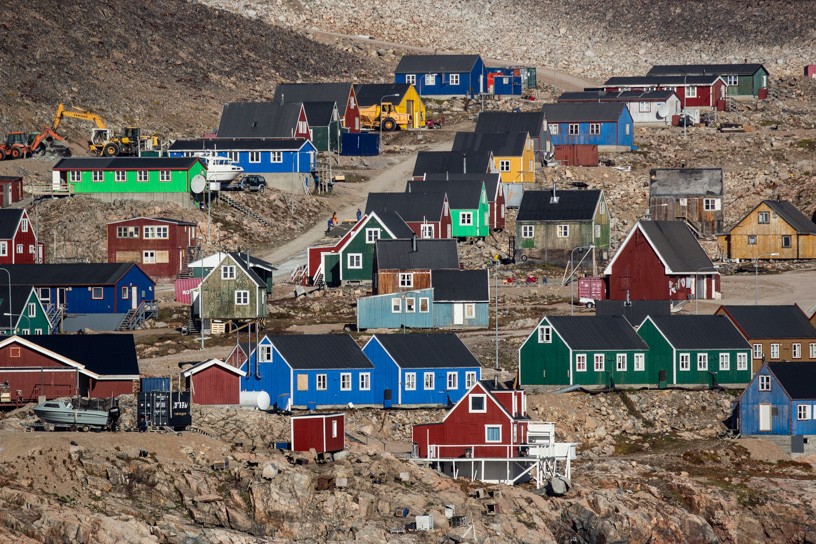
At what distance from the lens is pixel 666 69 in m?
145

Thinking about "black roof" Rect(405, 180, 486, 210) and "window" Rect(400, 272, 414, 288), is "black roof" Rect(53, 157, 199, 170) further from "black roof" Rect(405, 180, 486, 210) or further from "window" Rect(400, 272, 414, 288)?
"window" Rect(400, 272, 414, 288)

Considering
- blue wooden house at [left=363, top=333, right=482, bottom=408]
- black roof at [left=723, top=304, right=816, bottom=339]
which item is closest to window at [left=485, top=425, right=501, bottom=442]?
blue wooden house at [left=363, top=333, right=482, bottom=408]

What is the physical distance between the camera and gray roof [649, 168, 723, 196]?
4090 inches

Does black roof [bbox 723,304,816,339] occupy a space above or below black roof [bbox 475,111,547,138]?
below

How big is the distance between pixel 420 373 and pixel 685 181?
3898cm

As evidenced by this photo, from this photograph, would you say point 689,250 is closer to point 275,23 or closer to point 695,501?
point 695,501

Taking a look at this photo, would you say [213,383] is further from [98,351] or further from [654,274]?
[654,274]

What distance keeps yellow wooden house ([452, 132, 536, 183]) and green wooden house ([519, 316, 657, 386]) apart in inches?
1524

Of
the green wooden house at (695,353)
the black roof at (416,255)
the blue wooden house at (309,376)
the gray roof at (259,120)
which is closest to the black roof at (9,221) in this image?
the black roof at (416,255)

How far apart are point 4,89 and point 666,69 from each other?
54.7 meters

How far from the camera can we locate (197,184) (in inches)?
3959

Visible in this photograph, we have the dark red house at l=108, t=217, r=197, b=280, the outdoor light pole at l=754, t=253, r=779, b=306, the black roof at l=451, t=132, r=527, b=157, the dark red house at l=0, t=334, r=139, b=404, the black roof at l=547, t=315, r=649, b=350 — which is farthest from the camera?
the black roof at l=451, t=132, r=527, b=157

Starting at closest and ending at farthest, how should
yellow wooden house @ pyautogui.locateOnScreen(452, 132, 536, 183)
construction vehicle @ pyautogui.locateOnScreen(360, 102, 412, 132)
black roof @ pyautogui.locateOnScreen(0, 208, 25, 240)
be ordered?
1. black roof @ pyautogui.locateOnScreen(0, 208, 25, 240)
2. yellow wooden house @ pyautogui.locateOnScreen(452, 132, 536, 183)
3. construction vehicle @ pyautogui.locateOnScreen(360, 102, 412, 132)

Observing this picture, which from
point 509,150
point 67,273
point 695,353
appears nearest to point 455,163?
point 509,150
